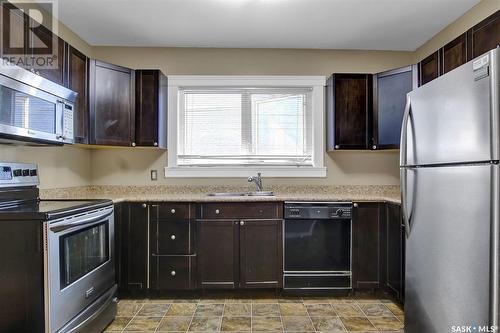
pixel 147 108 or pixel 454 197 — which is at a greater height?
pixel 147 108

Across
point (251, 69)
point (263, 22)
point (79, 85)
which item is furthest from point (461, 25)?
point (79, 85)

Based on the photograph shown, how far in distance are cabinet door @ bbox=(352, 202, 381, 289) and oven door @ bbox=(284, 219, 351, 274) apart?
68mm

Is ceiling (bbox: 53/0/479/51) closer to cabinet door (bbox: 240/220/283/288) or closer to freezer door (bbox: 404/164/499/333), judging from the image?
freezer door (bbox: 404/164/499/333)

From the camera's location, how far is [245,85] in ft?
10.5

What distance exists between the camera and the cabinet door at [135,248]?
2.59m

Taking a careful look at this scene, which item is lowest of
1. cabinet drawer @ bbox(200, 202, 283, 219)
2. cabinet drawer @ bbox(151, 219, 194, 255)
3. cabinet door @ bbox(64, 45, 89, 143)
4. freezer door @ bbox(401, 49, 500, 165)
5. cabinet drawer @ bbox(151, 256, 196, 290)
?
cabinet drawer @ bbox(151, 256, 196, 290)

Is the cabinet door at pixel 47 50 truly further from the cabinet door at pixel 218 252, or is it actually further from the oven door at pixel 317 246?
the oven door at pixel 317 246

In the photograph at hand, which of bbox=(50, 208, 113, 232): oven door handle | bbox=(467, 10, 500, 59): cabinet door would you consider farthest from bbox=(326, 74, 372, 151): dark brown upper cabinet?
bbox=(50, 208, 113, 232): oven door handle

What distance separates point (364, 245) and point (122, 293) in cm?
225

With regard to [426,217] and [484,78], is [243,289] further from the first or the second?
[484,78]

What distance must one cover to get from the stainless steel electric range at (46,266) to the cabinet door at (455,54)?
2.84 meters

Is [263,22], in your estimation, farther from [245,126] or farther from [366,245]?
[366,245]

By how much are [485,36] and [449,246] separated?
4.86ft

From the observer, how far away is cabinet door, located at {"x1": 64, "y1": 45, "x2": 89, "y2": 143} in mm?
2320
